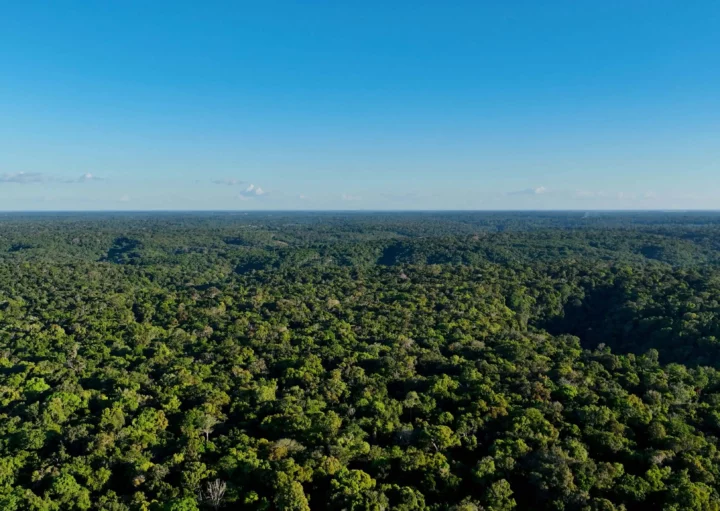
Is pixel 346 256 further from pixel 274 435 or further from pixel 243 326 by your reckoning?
pixel 274 435

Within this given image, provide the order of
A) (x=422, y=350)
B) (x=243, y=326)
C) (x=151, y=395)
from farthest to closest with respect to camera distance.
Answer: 1. (x=243, y=326)
2. (x=422, y=350)
3. (x=151, y=395)

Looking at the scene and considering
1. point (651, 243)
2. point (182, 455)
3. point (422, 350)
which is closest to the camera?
point (182, 455)

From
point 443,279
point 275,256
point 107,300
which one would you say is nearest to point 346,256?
point 275,256

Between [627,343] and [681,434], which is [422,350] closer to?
[681,434]

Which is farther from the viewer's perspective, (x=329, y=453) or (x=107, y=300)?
(x=107, y=300)

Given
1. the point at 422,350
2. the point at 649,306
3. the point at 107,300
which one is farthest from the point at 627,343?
the point at 107,300

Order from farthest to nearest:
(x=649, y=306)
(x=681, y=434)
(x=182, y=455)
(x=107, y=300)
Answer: (x=107, y=300), (x=649, y=306), (x=681, y=434), (x=182, y=455)
